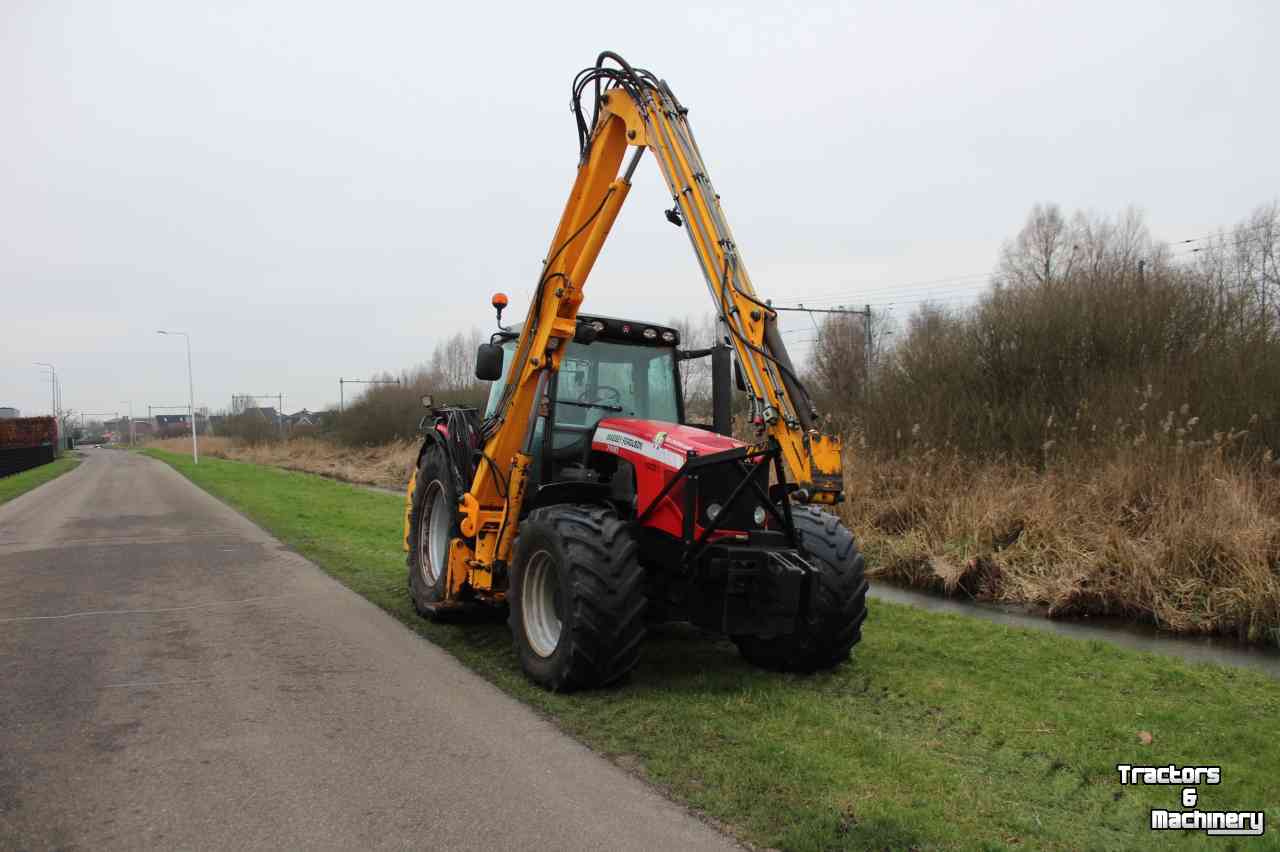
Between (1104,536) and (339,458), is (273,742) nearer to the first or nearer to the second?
(1104,536)

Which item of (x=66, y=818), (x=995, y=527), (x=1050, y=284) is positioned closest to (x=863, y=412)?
(x=1050, y=284)

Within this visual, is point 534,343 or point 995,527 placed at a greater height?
point 534,343

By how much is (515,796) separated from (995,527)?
8192 millimetres

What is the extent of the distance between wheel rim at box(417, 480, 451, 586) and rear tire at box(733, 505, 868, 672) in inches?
121

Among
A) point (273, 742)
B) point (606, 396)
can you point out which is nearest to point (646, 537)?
point (606, 396)

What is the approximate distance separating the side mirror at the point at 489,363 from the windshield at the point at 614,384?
413 millimetres

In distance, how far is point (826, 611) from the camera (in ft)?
18.3

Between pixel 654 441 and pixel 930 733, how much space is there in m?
2.29

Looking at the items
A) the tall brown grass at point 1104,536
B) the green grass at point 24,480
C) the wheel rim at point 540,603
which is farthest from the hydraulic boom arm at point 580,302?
the green grass at point 24,480

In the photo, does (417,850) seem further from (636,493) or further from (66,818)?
(636,493)

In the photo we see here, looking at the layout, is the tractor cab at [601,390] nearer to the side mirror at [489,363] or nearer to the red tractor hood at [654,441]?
the red tractor hood at [654,441]

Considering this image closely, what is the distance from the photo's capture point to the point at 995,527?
34.9 feet

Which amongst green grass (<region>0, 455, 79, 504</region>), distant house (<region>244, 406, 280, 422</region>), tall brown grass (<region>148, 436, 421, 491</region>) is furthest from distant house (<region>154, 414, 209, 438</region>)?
green grass (<region>0, 455, 79, 504</region>)

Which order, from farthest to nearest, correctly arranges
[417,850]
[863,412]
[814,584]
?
[863,412] < [814,584] < [417,850]
